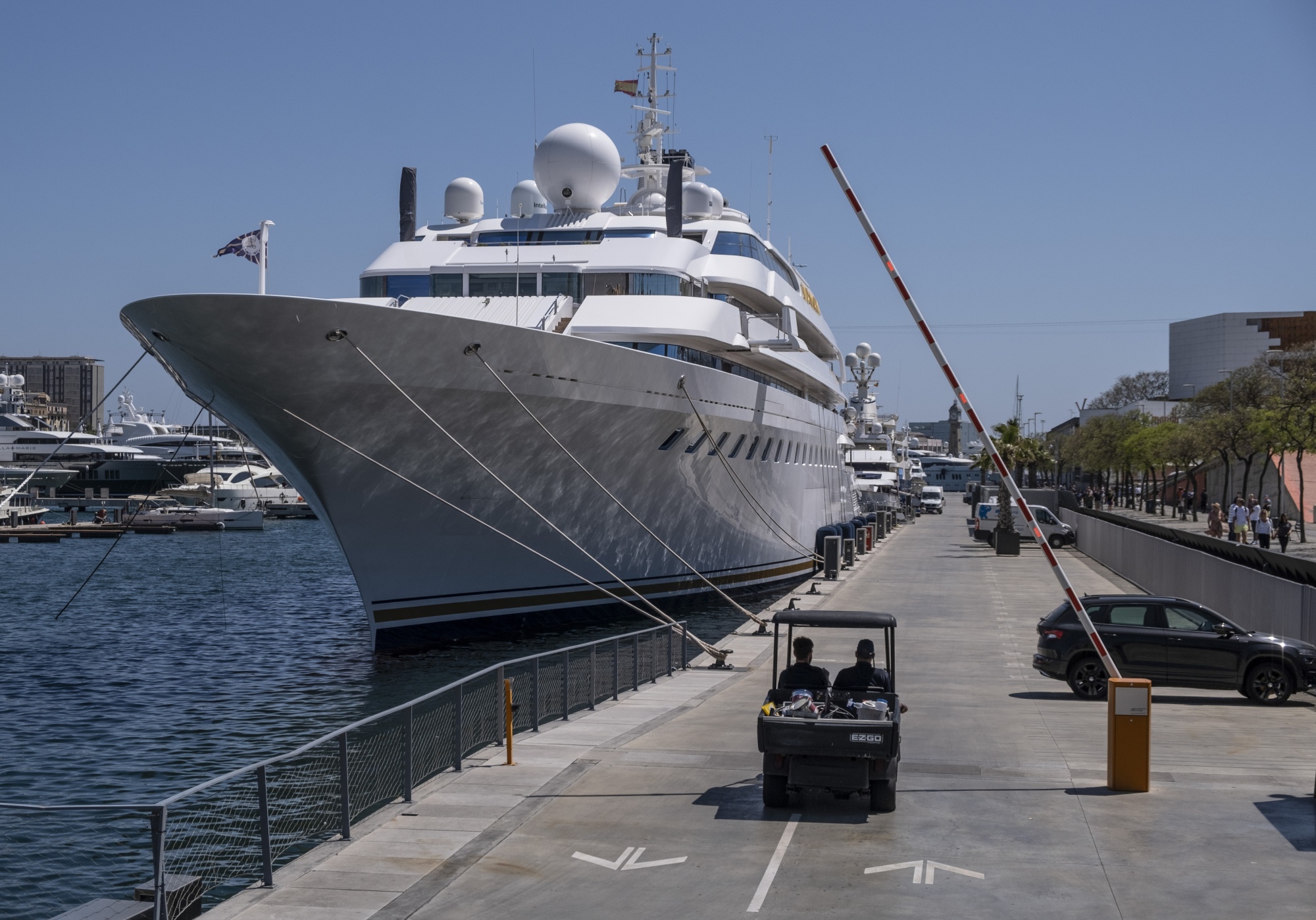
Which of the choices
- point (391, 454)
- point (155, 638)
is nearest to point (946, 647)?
point (391, 454)

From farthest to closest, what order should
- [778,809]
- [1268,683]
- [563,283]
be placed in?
[563,283] < [1268,683] < [778,809]

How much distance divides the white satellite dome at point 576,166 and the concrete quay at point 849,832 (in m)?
20.4

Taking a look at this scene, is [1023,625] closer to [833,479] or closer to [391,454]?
[391,454]

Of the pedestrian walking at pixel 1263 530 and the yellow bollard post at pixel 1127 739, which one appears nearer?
the yellow bollard post at pixel 1127 739

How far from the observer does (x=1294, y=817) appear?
10172mm

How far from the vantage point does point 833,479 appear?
52.8 meters

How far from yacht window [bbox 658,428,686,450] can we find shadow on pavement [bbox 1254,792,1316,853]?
17.6m

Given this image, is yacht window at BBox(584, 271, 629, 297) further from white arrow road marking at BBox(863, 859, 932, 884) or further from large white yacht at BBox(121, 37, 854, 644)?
white arrow road marking at BBox(863, 859, 932, 884)

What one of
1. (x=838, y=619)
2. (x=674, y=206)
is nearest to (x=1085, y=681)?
(x=838, y=619)

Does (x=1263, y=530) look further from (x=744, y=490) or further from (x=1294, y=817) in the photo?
(x=1294, y=817)

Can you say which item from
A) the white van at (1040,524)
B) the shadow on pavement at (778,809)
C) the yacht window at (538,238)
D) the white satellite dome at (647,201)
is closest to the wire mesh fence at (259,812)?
the shadow on pavement at (778,809)

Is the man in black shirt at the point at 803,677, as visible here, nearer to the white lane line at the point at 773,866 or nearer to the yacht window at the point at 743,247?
the white lane line at the point at 773,866

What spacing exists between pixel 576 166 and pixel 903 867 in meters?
26.9

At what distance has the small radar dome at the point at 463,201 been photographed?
3684 centimetres
